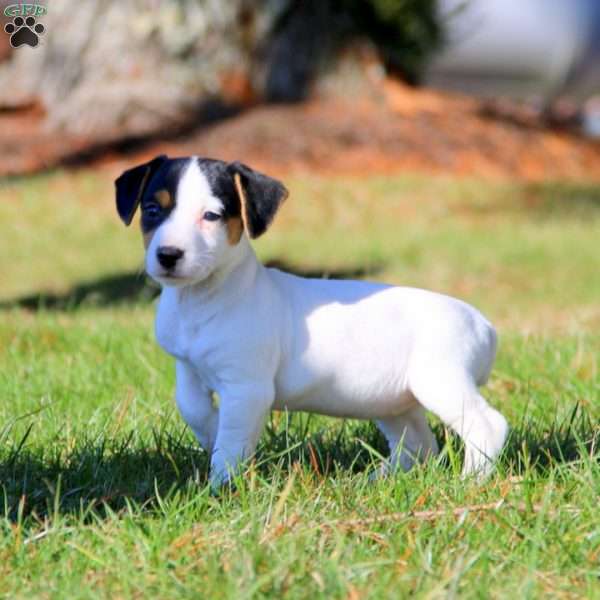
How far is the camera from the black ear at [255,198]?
3609 millimetres

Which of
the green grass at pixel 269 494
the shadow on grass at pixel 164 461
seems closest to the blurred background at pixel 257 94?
the green grass at pixel 269 494

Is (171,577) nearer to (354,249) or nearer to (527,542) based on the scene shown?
(527,542)

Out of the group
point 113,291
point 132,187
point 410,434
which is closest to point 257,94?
point 113,291

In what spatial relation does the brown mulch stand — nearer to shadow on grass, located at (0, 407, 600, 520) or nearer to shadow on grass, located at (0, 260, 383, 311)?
shadow on grass, located at (0, 260, 383, 311)

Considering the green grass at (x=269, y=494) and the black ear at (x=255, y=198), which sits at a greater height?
the black ear at (x=255, y=198)

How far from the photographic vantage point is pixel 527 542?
3033 mm

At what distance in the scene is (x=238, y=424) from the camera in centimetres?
356

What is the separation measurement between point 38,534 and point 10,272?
8677mm

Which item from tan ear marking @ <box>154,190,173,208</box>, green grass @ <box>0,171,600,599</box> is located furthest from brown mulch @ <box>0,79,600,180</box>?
tan ear marking @ <box>154,190,173,208</box>

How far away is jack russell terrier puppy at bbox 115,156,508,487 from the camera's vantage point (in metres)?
3.55

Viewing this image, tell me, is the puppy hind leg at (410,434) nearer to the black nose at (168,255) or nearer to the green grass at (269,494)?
→ the green grass at (269,494)

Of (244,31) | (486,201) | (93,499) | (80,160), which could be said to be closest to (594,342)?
(93,499)

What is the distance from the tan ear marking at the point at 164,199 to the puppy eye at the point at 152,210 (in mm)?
22

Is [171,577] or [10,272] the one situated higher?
[171,577]
